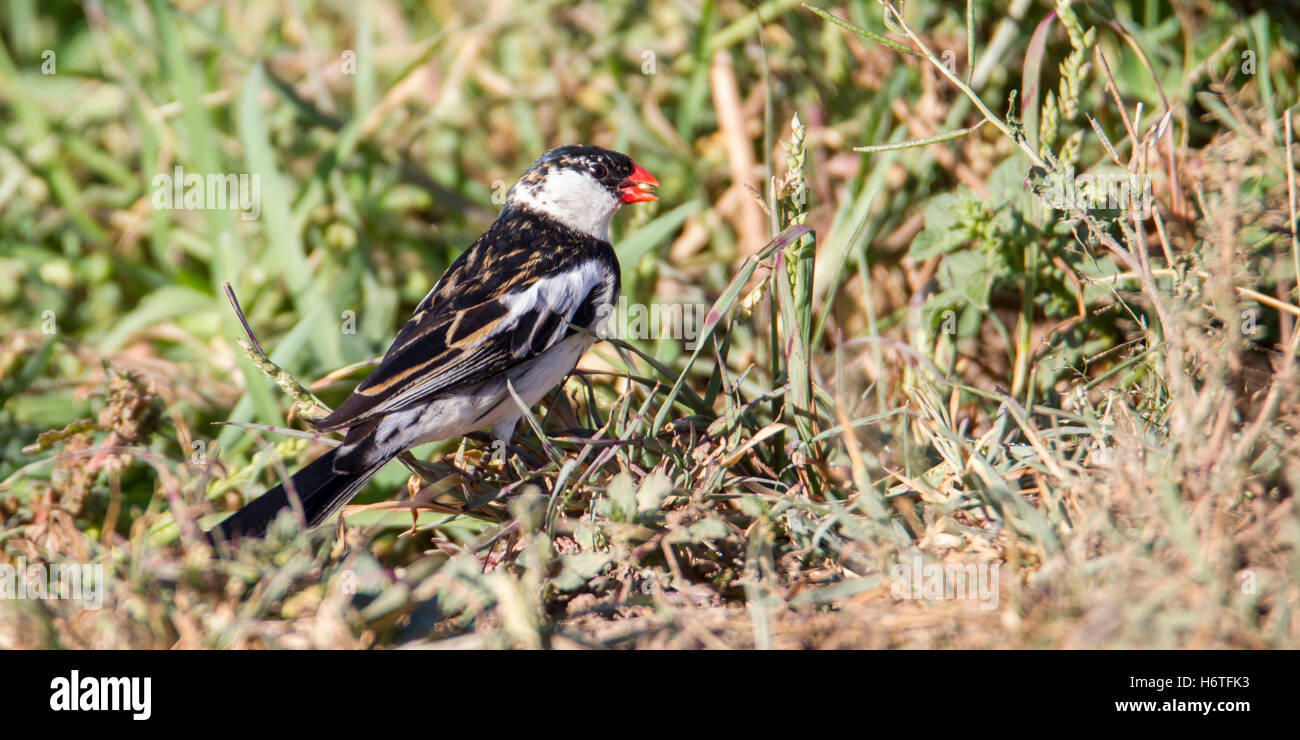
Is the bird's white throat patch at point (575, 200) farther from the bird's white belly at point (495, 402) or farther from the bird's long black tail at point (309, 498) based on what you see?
the bird's long black tail at point (309, 498)

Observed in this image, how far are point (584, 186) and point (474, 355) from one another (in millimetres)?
1023

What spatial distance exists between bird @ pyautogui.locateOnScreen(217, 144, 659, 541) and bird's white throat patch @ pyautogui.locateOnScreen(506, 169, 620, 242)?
5 cm

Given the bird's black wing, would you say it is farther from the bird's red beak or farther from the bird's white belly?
the bird's red beak

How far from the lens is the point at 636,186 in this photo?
3982 mm

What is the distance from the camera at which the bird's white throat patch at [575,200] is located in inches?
153

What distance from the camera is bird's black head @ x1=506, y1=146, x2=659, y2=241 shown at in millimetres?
3904

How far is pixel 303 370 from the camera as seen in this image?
Result: 402 cm

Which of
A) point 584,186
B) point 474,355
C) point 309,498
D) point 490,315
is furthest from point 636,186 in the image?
point 309,498

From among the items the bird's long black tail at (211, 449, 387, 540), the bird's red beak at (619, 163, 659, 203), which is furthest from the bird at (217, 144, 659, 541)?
the bird's red beak at (619, 163, 659, 203)

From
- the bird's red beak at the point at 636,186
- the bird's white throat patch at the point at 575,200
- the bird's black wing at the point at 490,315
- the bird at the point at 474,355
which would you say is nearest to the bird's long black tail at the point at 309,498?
the bird at the point at 474,355

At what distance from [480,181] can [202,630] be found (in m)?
3.38

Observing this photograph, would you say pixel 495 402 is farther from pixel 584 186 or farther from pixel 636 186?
pixel 636 186

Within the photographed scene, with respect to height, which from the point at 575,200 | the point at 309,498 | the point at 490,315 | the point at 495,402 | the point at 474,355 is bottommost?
the point at 309,498
